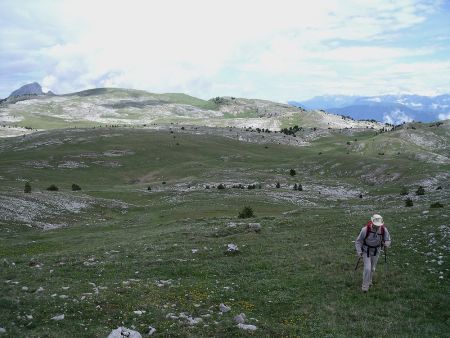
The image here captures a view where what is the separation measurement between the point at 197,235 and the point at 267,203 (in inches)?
1334

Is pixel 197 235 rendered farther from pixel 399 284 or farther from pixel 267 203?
pixel 267 203

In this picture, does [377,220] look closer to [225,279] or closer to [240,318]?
[240,318]

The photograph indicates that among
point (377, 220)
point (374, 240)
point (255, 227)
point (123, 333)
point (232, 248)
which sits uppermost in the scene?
point (377, 220)

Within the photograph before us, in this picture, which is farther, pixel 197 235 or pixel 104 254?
pixel 197 235

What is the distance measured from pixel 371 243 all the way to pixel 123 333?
12.5 metres

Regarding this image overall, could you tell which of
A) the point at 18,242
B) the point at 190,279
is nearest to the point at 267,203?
the point at 18,242

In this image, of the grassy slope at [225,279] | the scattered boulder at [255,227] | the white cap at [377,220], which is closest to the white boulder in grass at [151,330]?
the grassy slope at [225,279]

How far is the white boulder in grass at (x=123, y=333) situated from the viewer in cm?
1450

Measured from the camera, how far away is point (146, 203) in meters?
75.1

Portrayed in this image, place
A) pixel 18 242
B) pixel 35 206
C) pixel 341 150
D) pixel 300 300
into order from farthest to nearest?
pixel 341 150
pixel 35 206
pixel 18 242
pixel 300 300

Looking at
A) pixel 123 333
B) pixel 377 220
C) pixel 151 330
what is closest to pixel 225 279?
pixel 151 330

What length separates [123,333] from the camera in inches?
583

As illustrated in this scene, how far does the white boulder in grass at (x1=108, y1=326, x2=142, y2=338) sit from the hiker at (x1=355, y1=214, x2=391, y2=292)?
36.8 ft

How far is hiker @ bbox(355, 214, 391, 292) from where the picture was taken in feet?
65.8
